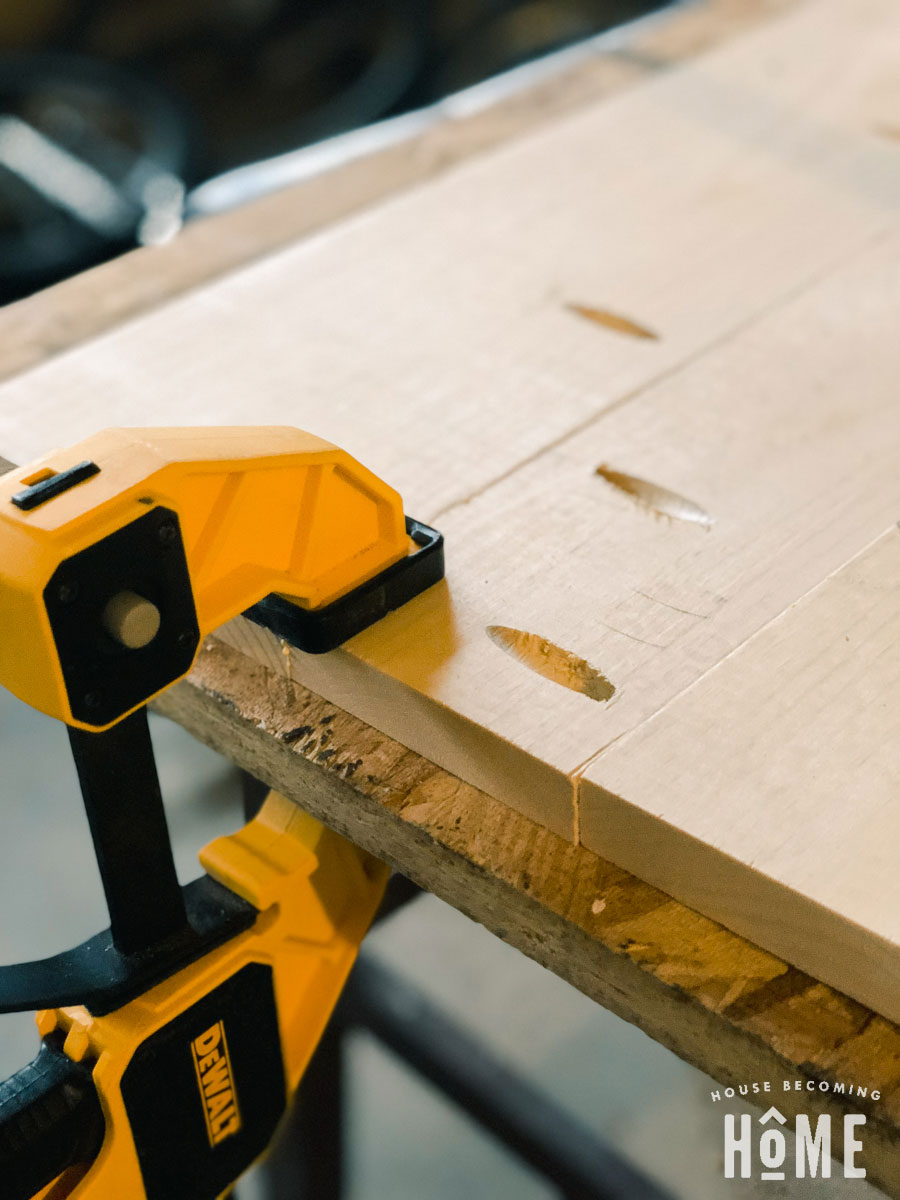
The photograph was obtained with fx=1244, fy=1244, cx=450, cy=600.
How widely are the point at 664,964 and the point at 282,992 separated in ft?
0.92

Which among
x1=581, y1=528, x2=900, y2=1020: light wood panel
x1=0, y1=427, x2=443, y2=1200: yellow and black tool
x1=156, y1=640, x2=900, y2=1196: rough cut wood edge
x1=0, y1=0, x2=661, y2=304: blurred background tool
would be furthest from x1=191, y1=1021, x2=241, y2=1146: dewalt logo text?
x1=0, y1=0, x2=661, y2=304: blurred background tool

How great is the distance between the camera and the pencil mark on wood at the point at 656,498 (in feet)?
2.66

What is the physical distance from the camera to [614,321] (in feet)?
3.30

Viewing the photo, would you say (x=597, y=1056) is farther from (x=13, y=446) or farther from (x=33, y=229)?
(x=33, y=229)

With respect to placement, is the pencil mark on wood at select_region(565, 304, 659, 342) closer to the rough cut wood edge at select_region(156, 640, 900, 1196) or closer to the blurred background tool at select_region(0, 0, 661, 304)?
the rough cut wood edge at select_region(156, 640, 900, 1196)

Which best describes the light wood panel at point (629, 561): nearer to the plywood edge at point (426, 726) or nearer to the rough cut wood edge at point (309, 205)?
the plywood edge at point (426, 726)

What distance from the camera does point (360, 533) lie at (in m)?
0.72

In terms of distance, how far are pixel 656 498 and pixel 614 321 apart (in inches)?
9.3

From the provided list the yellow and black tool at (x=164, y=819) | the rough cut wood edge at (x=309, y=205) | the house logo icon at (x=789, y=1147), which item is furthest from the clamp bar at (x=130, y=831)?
the rough cut wood edge at (x=309, y=205)

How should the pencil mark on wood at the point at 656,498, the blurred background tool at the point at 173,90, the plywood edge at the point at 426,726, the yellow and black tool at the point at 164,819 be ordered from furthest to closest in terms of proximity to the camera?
the blurred background tool at the point at 173,90
the pencil mark on wood at the point at 656,498
the plywood edge at the point at 426,726
the yellow and black tool at the point at 164,819

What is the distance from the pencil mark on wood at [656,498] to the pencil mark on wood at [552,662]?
149 millimetres

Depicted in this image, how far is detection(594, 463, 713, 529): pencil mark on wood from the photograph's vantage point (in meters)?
0.81

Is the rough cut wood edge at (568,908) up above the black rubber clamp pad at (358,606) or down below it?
below

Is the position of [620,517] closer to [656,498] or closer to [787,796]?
[656,498]
